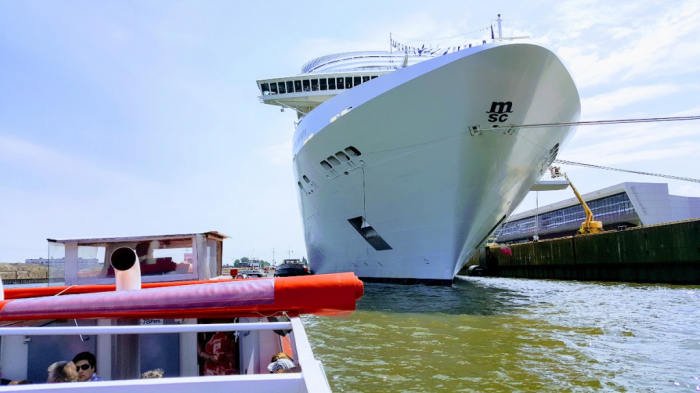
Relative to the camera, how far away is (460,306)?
13.1 meters

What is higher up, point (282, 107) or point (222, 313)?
point (282, 107)

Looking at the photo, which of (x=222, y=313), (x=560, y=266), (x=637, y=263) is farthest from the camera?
(x=560, y=266)

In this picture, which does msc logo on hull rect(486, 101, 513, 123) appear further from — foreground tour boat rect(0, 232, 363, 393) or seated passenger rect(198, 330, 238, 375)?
seated passenger rect(198, 330, 238, 375)

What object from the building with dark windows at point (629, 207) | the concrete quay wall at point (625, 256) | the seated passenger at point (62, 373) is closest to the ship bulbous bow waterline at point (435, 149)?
the concrete quay wall at point (625, 256)

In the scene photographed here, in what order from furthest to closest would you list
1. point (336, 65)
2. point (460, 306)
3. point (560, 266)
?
point (560, 266), point (336, 65), point (460, 306)

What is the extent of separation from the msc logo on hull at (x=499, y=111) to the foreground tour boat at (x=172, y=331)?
10146mm

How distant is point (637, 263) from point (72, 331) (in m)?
26.1

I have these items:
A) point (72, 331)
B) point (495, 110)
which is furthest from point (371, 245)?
point (72, 331)

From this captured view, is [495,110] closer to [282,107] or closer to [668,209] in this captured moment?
[282,107]

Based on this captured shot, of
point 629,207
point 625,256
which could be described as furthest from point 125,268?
point 629,207

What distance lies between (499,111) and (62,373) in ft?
41.4

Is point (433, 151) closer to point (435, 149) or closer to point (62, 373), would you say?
point (435, 149)

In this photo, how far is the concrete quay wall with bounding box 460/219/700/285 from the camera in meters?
20.2

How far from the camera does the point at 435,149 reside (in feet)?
47.1
